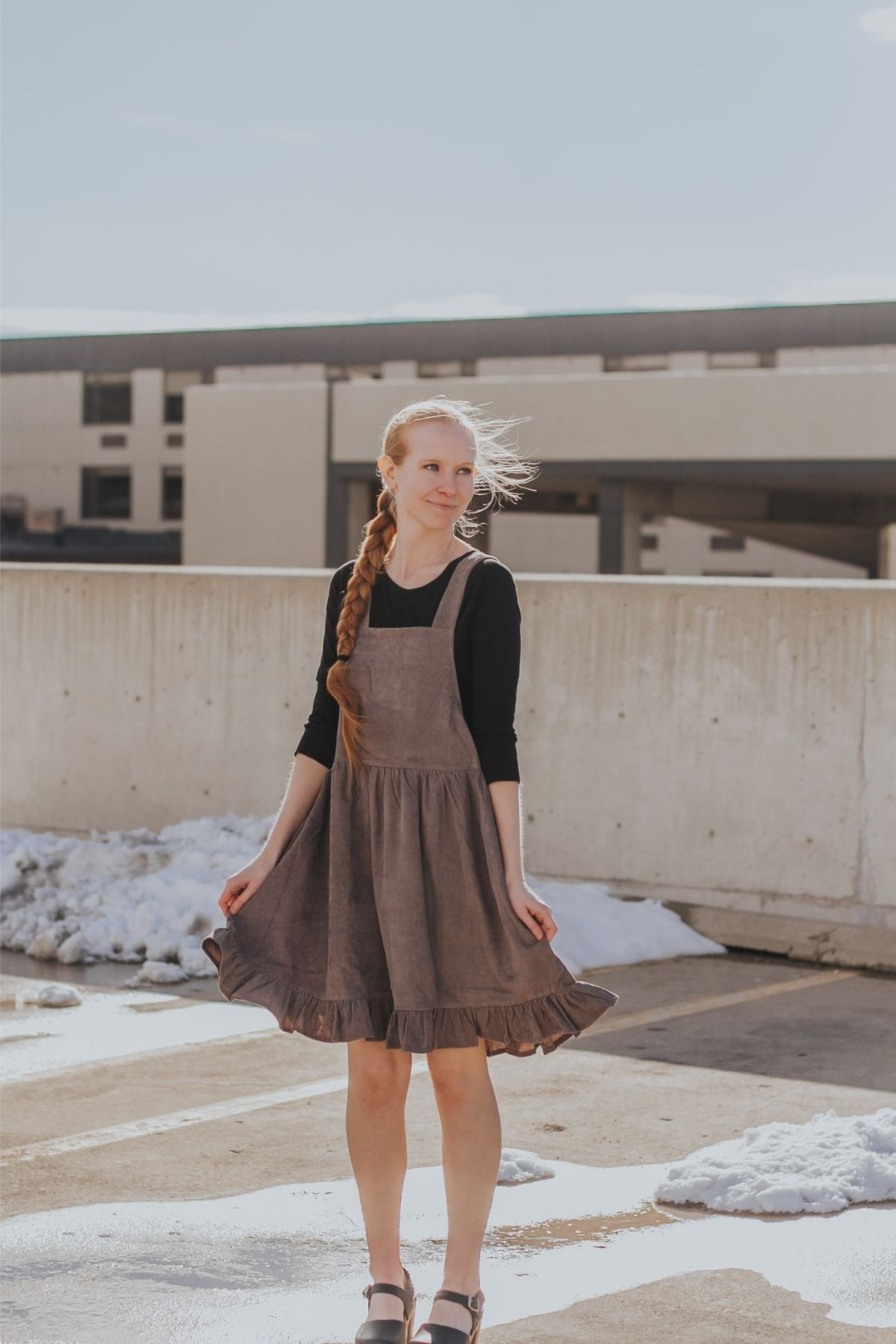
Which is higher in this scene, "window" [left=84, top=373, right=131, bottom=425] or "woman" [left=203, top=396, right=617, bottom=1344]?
"window" [left=84, top=373, right=131, bottom=425]

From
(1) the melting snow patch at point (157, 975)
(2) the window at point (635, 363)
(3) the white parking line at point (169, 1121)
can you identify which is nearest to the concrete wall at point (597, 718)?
(1) the melting snow patch at point (157, 975)

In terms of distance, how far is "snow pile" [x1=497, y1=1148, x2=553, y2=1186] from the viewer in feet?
15.3

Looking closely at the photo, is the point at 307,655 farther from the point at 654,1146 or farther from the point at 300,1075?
the point at 654,1146

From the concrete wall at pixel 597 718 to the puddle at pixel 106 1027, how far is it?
2602 mm

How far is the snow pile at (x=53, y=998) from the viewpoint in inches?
Answer: 273

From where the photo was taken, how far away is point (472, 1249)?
11.1 feet

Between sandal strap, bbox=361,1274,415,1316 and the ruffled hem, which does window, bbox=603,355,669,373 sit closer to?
the ruffled hem

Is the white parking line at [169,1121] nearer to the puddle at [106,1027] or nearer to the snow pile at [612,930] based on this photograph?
the puddle at [106,1027]

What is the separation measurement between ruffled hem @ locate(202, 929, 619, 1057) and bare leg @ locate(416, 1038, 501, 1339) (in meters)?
0.06

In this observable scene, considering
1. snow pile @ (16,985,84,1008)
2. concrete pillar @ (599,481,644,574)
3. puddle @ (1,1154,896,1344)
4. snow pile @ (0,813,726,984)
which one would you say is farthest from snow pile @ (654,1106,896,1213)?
concrete pillar @ (599,481,644,574)

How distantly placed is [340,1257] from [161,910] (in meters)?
4.13

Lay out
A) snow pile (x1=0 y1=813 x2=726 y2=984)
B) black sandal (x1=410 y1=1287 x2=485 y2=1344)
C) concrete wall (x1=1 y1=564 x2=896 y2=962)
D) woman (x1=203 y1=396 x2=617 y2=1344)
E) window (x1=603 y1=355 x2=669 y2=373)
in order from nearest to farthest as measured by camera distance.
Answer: black sandal (x1=410 y1=1287 x2=485 y2=1344) < woman (x1=203 y1=396 x2=617 y2=1344) < snow pile (x1=0 y1=813 x2=726 y2=984) < concrete wall (x1=1 y1=564 x2=896 y2=962) < window (x1=603 y1=355 x2=669 y2=373)

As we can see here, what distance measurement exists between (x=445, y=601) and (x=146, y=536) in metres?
58.9

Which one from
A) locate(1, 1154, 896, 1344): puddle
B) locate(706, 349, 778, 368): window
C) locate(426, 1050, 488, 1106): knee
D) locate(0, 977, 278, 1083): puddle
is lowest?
locate(0, 977, 278, 1083): puddle
